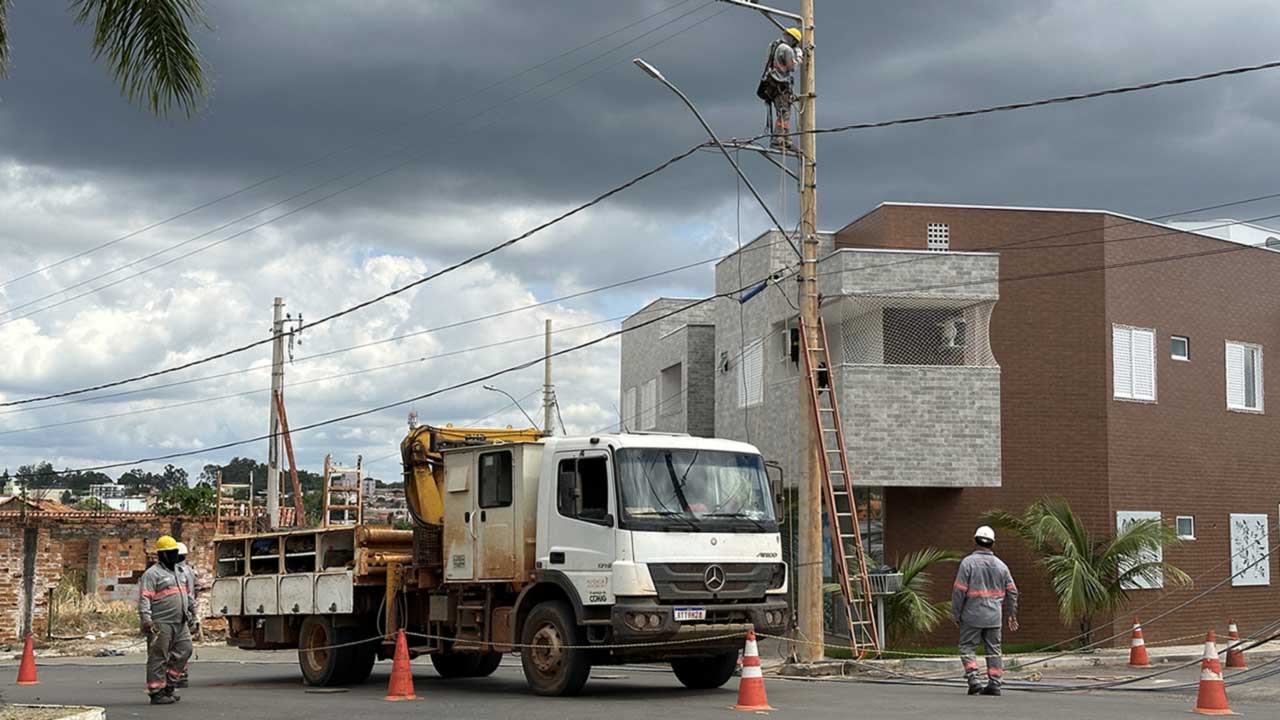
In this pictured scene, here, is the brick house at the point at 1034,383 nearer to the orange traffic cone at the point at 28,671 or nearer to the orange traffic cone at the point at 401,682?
the orange traffic cone at the point at 401,682

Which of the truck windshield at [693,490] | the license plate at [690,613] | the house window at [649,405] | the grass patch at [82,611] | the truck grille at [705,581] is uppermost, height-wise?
the house window at [649,405]

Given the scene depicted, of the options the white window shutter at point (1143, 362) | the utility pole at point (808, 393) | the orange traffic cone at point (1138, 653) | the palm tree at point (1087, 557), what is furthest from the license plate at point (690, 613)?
the white window shutter at point (1143, 362)

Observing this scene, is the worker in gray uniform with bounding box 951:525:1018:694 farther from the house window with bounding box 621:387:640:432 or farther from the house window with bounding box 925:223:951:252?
the house window with bounding box 621:387:640:432

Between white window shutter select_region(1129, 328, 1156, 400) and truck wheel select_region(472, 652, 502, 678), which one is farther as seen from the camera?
white window shutter select_region(1129, 328, 1156, 400)

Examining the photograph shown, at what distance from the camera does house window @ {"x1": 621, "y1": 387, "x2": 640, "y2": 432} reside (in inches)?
1511

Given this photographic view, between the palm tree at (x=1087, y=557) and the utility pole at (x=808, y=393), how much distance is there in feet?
22.7

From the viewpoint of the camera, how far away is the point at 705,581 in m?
15.3

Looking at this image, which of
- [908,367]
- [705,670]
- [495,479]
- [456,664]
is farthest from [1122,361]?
[495,479]

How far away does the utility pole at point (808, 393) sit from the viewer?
1941 cm

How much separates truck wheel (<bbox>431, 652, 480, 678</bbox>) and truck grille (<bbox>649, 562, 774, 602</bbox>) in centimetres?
498

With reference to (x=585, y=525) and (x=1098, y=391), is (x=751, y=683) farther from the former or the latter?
(x=1098, y=391)

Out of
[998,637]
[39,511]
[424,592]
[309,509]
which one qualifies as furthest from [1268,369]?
[309,509]

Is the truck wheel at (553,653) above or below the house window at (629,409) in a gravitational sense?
below

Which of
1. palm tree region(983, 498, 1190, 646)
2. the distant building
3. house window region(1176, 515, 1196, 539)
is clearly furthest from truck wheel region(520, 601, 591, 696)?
the distant building
